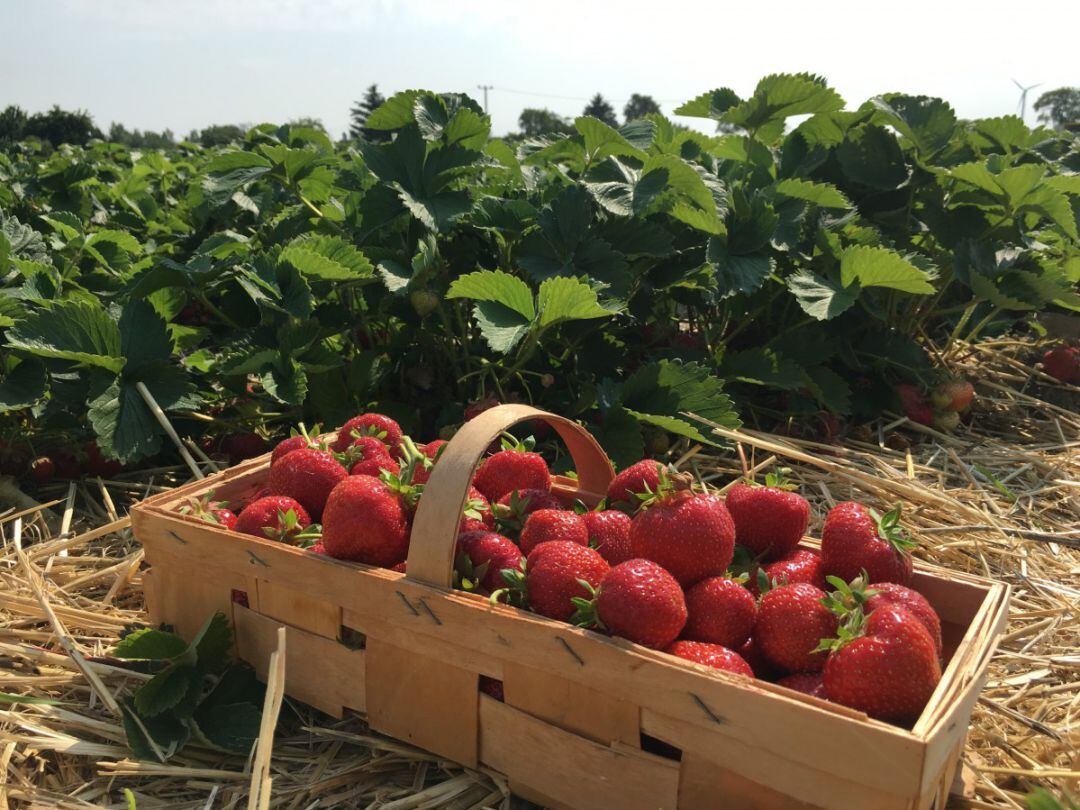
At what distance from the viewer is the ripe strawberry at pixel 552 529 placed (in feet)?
4.58

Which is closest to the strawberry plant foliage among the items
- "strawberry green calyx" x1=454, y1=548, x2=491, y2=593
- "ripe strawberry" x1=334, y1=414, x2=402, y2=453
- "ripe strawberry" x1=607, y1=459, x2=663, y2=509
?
"ripe strawberry" x1=334, y1=414, x2=402, y2=453

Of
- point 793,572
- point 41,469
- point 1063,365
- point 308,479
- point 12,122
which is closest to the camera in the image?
point 793,572

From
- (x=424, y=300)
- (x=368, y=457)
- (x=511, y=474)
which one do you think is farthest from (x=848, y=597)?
(x=424, y=300)

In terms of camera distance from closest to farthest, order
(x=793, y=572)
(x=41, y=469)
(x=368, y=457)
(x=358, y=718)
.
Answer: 1. (x=793, y=572)
2. (x=358, y=718)
3. (x=368, y=457)
4. (x=41, y=469)

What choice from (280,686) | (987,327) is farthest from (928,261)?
(280,686)

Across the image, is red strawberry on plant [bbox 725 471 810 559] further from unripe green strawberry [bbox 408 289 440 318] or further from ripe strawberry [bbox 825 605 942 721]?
unripe green strawberry [bbox 408 289 440 318]

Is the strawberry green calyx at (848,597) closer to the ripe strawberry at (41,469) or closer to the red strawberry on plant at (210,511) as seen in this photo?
the red strawberry on plant at (210,511)

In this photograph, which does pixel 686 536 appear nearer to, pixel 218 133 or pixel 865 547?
pixel 865 547

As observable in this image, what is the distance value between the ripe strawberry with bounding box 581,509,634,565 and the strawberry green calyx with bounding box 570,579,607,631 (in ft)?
0.60

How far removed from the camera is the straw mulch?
1.39 metres

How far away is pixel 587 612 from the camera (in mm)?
1236

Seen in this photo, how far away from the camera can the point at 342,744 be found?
1.50m

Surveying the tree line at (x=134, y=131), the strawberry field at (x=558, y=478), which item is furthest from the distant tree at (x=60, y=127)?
the strawberry field at (x=558, y=478)

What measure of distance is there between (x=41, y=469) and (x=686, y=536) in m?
1.99
